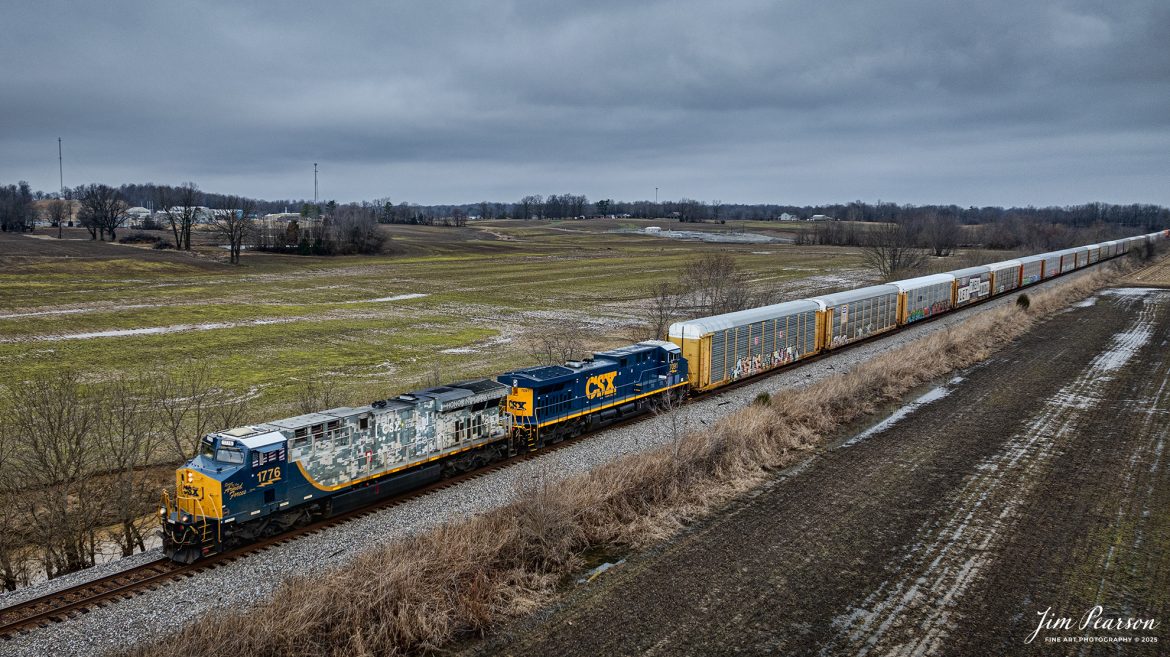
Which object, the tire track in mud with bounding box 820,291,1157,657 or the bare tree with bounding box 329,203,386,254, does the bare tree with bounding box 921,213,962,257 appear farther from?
the tire track in mud with bounding box 820,291,1157,657

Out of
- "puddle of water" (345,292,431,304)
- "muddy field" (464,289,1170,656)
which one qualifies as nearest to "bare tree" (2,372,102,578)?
"muddy field" (464,289,1170,656)

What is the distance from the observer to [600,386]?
90.5 feet

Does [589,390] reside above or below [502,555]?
above

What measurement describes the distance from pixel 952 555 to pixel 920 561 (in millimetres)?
844

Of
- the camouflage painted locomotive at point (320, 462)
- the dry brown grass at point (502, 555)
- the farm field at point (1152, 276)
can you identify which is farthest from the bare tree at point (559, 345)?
the farm field at point (1152, 276)

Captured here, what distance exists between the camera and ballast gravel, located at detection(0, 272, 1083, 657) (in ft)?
46.3

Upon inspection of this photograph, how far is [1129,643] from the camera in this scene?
13.1 metres

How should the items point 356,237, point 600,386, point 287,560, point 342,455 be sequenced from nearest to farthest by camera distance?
point 287,560 < point 342,455 < point 600,386 < point 356,237

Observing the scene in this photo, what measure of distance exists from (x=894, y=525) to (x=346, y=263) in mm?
109404

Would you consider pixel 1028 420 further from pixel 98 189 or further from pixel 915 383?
pixel 98 189

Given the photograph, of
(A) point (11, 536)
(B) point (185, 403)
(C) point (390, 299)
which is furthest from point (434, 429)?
(C) point (390, 299)
